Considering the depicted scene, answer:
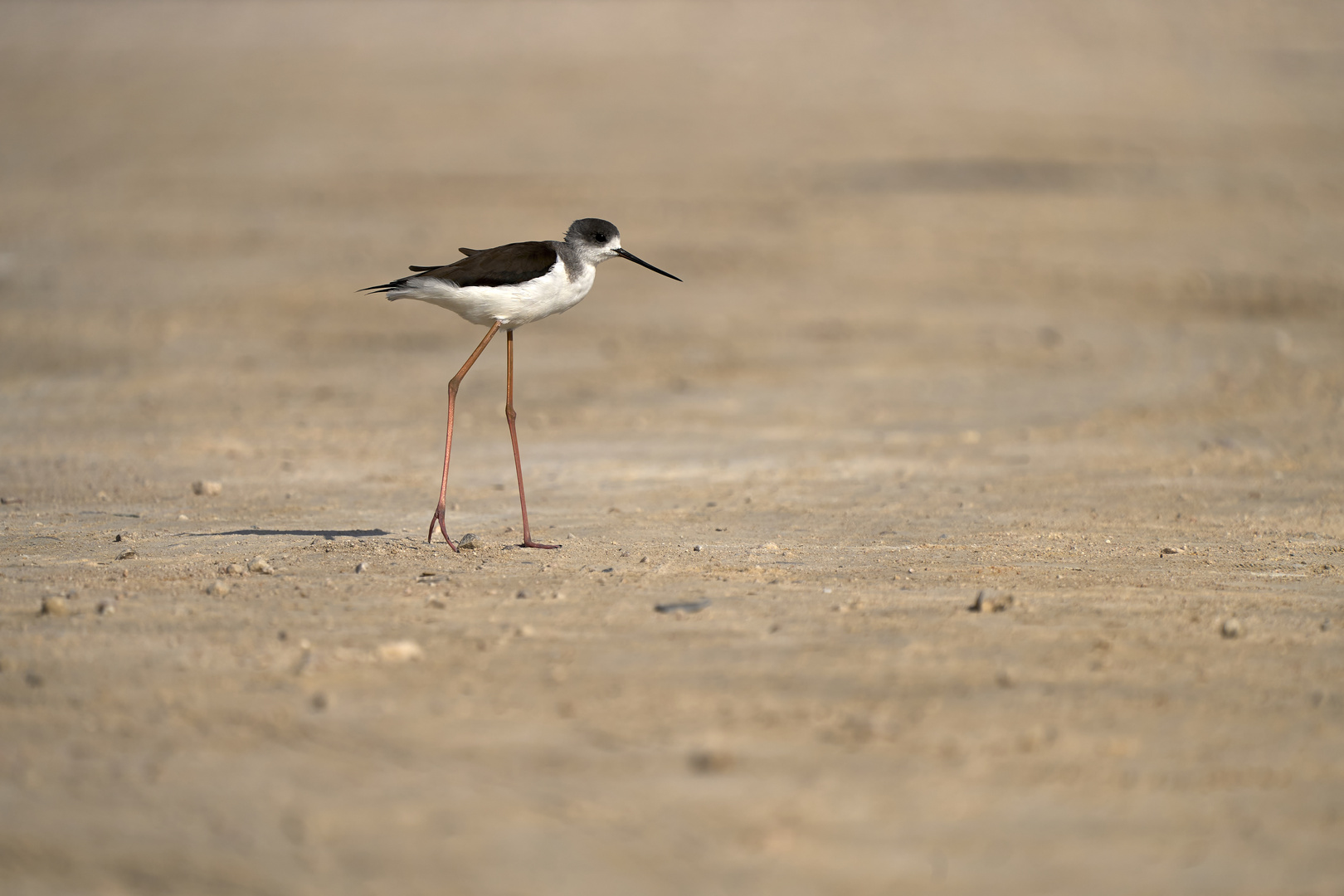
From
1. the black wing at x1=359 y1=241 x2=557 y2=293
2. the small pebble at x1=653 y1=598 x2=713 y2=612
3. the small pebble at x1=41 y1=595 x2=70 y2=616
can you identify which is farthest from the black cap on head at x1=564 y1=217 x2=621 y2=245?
the small pebble at x1=41 y1=595 x2=70 y2=616

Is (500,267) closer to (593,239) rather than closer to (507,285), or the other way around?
(507,285)

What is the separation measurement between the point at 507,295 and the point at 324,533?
1.40 meters

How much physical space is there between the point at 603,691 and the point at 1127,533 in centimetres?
334

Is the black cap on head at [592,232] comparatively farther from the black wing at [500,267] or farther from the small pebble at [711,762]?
the small pebble at [711,762]

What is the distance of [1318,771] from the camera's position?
3.66 meters

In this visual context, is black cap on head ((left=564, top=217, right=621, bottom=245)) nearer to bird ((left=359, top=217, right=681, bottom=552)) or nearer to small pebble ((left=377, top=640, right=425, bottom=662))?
bird ((left=359, top=217, right=681, bottom=552))

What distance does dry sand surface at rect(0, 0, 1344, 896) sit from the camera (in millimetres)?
3389

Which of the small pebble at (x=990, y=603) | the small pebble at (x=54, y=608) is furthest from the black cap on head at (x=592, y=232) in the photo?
the small pebble at (x=54, y=608)

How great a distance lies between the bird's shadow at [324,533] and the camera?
6.21 m

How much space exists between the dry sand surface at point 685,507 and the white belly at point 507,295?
1.05m

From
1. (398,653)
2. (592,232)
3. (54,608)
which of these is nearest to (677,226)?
(592,232)

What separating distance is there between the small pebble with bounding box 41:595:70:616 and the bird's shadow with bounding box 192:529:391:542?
1.38 m

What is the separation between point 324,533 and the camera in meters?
6.31

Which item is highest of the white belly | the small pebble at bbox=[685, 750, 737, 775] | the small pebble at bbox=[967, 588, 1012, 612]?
the white belly
